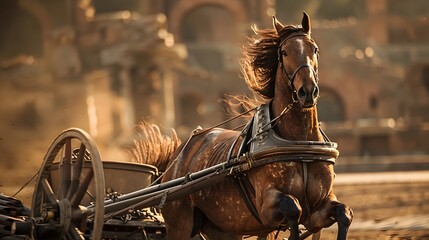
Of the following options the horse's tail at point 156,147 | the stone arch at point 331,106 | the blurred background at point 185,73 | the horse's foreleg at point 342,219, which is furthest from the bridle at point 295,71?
the stone arch at point 331,106

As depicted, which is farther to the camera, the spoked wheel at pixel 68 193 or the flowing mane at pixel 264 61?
the flowing mane at pixel 264 61

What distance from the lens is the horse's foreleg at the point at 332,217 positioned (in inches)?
321

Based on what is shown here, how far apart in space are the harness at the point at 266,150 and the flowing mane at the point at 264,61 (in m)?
0.18

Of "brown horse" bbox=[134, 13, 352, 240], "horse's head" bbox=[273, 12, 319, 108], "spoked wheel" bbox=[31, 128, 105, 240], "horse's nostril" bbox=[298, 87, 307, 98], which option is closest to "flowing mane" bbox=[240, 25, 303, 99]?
"brown horse" bbox=[134, 13, 352, 240]

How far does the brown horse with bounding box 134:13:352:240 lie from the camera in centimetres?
831

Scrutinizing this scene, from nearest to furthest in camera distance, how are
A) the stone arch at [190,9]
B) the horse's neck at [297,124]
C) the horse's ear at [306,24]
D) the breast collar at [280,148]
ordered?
the breast collar at [280,148]
the horse's neck at [297,124]
the horse's ear at [306,24]
the stone arch at [190,9]

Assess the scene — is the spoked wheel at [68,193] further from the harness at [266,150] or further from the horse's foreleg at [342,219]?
the horse's foreleg at [342,219]

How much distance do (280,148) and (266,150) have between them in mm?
130

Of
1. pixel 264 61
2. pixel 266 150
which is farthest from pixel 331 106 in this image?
pixel 266 150

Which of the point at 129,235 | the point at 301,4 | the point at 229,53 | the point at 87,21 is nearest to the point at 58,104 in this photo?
the point at 87,21

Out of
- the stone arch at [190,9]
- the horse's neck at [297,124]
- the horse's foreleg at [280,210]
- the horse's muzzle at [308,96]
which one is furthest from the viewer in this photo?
the stone arch at [190,9]

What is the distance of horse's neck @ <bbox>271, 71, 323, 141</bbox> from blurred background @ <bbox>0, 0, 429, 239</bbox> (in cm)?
1749

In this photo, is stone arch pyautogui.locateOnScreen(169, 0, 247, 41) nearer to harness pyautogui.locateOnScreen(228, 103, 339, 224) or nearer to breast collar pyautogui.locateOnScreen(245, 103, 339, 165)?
harness pyautogui.locateOnScreen(228, 103, 339, 224)

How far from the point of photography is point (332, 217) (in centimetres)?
834
